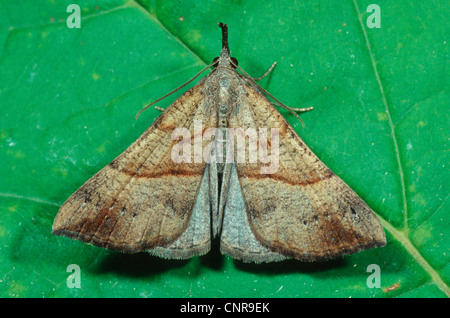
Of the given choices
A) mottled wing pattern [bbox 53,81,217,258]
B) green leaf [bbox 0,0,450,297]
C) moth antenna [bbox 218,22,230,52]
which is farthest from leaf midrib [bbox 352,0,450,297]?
mottled wing pattern [bbox 53,81,217,258]

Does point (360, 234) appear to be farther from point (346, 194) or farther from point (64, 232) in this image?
point (64, 232)

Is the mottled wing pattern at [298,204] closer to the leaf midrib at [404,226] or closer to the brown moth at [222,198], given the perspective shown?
the brown moth at [222,198]

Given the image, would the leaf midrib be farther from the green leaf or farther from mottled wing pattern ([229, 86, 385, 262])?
mottled wing pattern ([229, 86, 385, 262])

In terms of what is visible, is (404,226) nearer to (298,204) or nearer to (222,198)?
(298,204)

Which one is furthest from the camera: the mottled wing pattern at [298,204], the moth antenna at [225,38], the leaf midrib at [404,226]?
the leaf midrib at [404,226]

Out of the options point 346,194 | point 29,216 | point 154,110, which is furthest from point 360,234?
point 29,216

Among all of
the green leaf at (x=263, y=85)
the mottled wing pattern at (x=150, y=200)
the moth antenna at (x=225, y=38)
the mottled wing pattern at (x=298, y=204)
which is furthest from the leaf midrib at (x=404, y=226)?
the mottled wing pattern at (x=150, y=200)

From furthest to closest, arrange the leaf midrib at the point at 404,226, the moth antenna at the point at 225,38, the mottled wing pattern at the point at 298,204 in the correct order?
the leaf midrib at the point at 404,226 → the moth antenna at the point at 225,38 → the mottled wing pattern at the point at 298,204
